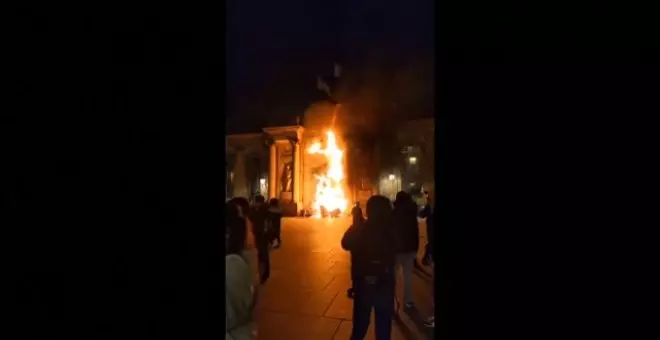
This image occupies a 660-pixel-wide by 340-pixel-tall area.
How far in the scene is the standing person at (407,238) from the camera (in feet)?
15.8

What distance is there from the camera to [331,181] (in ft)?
89.3

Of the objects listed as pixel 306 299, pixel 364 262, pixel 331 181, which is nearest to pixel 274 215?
pixel 306 299

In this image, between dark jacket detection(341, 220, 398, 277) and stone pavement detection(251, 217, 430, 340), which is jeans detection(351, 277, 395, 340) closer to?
dark jacket detection(341, 220, 398, 277)

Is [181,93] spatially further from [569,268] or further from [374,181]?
[374,181]

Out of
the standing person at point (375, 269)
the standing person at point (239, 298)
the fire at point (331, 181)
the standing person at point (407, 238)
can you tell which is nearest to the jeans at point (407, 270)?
the standing person at point (407, 238)

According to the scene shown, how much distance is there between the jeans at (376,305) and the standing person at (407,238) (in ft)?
4.92

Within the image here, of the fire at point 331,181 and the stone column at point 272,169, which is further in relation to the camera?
the stone column at point 272,169

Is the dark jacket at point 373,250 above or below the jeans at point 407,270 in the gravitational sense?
above

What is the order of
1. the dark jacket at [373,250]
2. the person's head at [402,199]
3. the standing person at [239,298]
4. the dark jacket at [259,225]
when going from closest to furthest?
the standing person at [239,298], the dark jacket at [373,250], the person's head at [402,199], the dark jacket at [259,225]

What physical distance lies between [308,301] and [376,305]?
205cm

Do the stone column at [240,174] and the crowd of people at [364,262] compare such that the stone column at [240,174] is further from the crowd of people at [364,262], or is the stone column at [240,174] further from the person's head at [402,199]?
the crowd of people at [364,262]

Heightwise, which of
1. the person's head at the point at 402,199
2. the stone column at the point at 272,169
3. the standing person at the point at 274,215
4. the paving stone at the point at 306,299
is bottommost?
the paving stone at the point at 306,299

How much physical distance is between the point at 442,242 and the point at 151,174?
1.13 m

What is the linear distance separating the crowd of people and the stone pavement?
0.71 metres
